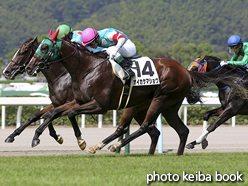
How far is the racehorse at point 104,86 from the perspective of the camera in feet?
17.2

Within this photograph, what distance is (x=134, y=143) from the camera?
25.5 feet

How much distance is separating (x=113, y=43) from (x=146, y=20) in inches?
5839

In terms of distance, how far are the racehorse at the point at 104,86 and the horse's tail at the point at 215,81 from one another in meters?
0.30

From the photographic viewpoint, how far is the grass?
11.8 ft

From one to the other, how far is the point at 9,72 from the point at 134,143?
2.75m

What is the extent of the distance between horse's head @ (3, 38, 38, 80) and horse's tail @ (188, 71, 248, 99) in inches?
86.6

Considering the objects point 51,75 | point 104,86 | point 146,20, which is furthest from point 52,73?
point 146,20

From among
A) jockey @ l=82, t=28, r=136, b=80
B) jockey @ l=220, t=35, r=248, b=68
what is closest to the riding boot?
jockey @ l=82, t=28, r=136, b=80

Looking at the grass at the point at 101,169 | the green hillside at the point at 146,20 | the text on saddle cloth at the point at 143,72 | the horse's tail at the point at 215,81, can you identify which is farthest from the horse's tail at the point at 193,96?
the green hillside at the point at 146,20

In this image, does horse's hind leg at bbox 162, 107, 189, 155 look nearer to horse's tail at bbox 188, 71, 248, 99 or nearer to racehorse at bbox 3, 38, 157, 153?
racehorse at bbox 3, 38, 157, 153

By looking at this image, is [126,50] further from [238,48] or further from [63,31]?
[238,48]

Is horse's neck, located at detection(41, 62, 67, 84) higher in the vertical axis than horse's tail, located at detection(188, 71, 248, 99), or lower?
higher

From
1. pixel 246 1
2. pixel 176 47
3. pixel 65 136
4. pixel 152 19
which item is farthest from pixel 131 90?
pixel 246 1

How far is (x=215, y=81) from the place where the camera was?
621cm
